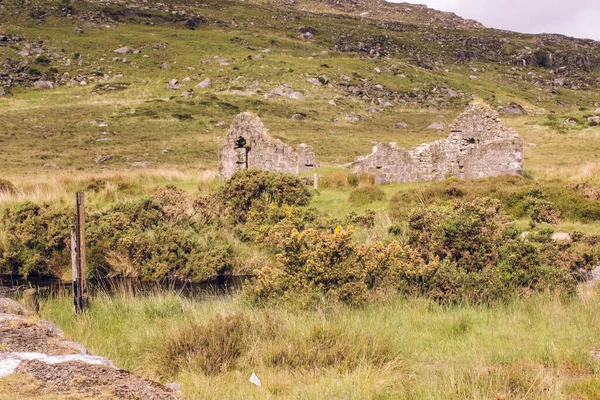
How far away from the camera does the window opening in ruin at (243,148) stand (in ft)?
85.5

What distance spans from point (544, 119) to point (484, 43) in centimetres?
9345

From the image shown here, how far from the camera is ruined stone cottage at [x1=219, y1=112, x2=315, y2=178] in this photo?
82.4ft

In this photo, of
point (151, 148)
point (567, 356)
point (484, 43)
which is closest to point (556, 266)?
point (567, 356)

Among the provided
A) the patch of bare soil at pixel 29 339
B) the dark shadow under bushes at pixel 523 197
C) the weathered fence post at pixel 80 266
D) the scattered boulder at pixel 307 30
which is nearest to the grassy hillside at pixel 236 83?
the scattered boulder at pixel 307 30

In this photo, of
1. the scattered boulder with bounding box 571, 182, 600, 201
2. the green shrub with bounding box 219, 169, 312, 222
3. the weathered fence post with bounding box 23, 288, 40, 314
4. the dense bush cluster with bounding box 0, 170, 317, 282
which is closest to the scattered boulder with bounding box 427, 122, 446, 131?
the scattered boulder with bounding box 571, 182, 600, 201

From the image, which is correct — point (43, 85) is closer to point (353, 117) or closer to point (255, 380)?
point (353, 117)

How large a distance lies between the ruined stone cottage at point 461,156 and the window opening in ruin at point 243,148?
5.10 meters

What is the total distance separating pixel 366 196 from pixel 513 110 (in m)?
56.0

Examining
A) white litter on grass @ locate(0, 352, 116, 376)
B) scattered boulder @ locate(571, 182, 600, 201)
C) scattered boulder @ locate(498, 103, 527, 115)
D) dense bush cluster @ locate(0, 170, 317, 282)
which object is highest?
scattered boulder @ locate(498, 103, 527, 115)

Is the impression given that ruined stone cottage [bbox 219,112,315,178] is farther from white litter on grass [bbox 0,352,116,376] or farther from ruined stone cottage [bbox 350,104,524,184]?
white litter on grass [bbox 0,352,116,376]

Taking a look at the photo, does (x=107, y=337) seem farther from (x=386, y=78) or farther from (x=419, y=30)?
(x=419, y=30)

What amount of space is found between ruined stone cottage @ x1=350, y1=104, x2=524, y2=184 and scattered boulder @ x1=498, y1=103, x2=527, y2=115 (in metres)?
46.0

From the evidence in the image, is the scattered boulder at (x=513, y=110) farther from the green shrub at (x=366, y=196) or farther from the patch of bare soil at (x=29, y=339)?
the patch of bare soil at (x=29, y=339)

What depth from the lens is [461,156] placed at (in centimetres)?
2477
